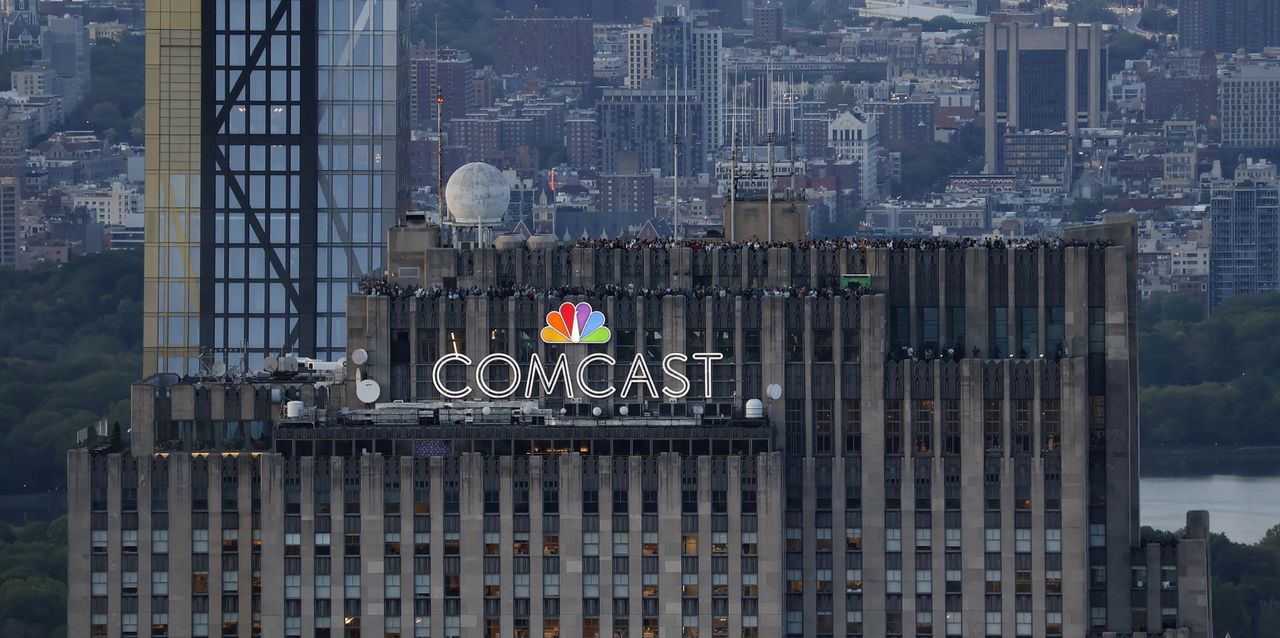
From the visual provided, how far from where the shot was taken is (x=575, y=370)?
14088 centimetres

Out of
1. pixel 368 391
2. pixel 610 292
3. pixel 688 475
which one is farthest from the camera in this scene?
pixel 610 292

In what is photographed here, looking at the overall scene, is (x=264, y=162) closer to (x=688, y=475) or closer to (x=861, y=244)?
(x=861, y=244)

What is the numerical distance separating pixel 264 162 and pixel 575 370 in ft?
191

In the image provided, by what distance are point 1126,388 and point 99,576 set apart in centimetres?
3208

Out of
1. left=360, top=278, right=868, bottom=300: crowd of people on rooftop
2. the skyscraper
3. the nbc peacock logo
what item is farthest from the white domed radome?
the skyscraper

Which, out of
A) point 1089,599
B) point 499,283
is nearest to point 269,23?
point 499,283

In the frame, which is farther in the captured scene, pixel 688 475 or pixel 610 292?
pixel 610 292

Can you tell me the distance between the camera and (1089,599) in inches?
5571

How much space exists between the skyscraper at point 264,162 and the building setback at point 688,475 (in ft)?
167

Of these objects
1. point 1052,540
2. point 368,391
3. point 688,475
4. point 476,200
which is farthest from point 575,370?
point 476,200

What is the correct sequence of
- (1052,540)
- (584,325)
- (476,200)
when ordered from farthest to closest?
(476,200), (584,325), (1052,540)

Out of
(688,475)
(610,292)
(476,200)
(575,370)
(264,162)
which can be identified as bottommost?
(688,475)

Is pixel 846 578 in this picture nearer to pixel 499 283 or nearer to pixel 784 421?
pixel 784 421

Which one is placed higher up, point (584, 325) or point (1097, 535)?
point (584, 325)
